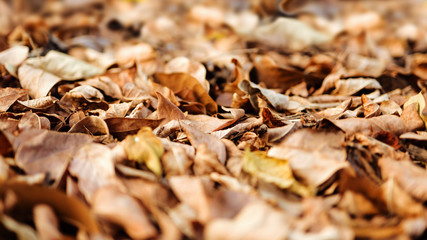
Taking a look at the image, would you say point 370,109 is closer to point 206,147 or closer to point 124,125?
point 206,147

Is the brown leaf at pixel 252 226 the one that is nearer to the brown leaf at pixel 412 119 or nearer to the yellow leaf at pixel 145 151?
the yellow leaf at pixel 145 151

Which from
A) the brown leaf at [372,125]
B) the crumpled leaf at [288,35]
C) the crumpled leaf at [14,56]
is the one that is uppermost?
the crumpled leaf at [14,56]

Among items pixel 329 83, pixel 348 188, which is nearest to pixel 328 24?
pixel 329 83

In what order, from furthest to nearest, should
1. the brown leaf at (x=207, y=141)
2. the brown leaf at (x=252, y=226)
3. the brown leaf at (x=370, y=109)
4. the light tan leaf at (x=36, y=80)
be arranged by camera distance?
the light tan leaf at (x=36, y=80), the brown leaf at (x=370, y=109), the brown leaf at (x=207, y=141), the brown leaf at (x=252, y=226)

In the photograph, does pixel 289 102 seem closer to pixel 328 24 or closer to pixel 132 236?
pixel 132 236

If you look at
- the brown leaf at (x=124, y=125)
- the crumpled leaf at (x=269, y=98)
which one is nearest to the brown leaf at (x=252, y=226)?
the brown leaf at (x=124, y=125)

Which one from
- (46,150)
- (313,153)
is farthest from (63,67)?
(313,153)

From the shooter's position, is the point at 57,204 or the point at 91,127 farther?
the point at 91,127

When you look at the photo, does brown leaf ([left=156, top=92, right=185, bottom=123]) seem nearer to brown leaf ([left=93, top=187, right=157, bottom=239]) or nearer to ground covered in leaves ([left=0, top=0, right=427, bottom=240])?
ground covered in leaves ([left=0, top=0, right=427, bottom=240])
